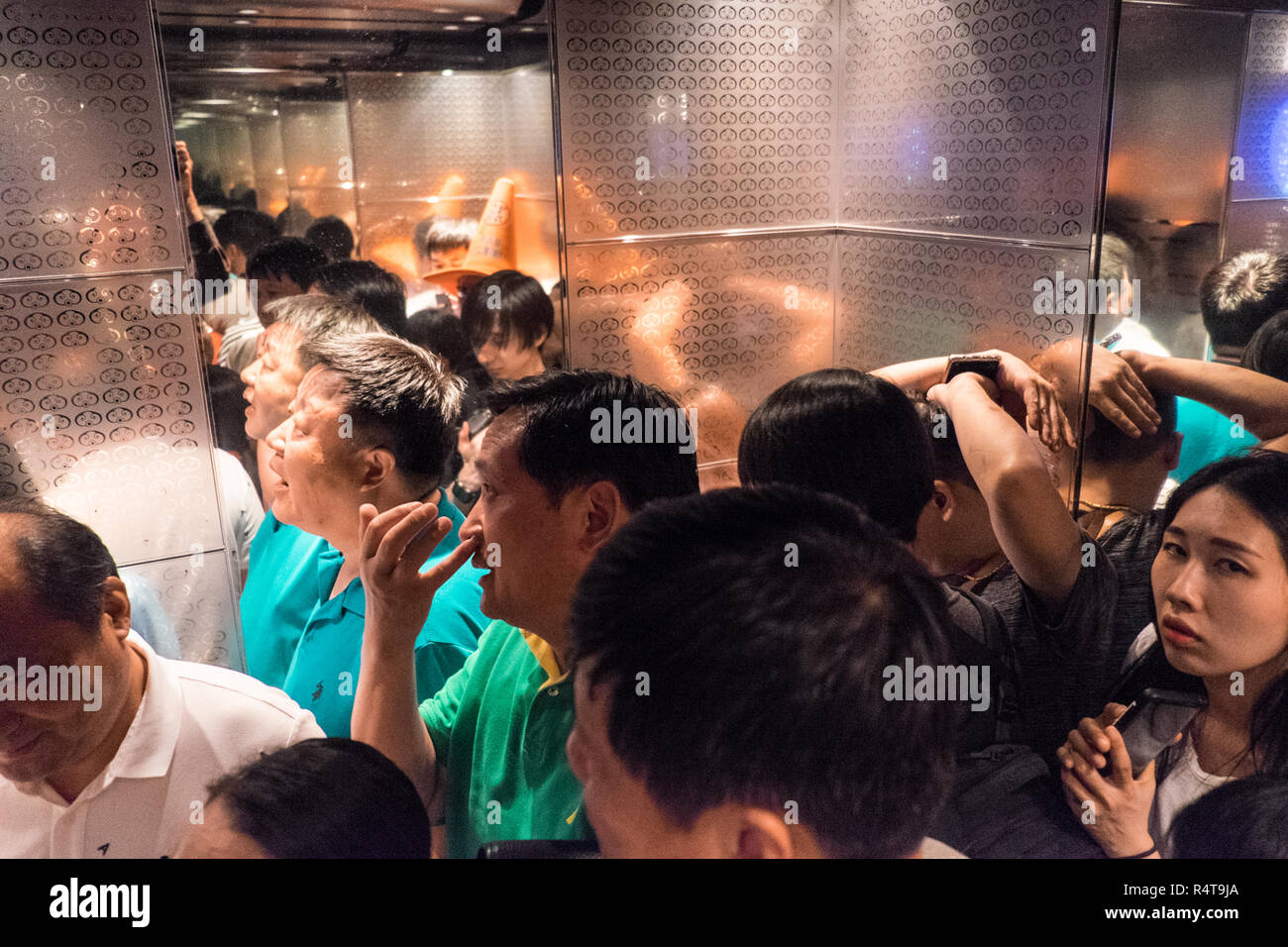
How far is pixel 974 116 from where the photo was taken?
6.87 ft

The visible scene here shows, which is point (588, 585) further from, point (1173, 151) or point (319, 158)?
point (1173, 151)

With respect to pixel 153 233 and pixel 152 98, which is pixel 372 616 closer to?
pixel 153 233

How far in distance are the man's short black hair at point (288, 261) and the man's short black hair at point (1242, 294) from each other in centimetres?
182

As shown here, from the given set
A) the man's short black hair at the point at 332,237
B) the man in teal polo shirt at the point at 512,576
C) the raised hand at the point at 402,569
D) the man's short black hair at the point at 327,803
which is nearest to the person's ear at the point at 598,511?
the man in teal polo shirt at the point at 512,576

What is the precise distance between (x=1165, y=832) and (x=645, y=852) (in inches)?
47.9

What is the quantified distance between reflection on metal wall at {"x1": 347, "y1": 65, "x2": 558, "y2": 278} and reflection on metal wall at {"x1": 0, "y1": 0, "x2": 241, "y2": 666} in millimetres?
386

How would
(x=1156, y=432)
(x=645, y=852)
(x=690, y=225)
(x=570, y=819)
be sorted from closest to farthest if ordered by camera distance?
(x=645, y=852)
(x=570, y=819)
(x=1156, y=432)
(x=690, y=225)

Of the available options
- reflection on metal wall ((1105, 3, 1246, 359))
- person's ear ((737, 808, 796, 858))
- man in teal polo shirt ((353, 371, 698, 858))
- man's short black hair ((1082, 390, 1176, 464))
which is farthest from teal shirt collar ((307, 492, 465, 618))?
reflection on metal wall ((1105, 3, 1246, 359))

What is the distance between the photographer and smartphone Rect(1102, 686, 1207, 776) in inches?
75.0

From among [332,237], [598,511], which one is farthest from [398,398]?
[598,511]

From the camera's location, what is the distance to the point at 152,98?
185 cm

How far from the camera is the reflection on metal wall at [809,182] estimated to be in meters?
2.02

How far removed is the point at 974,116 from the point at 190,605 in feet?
6.39
